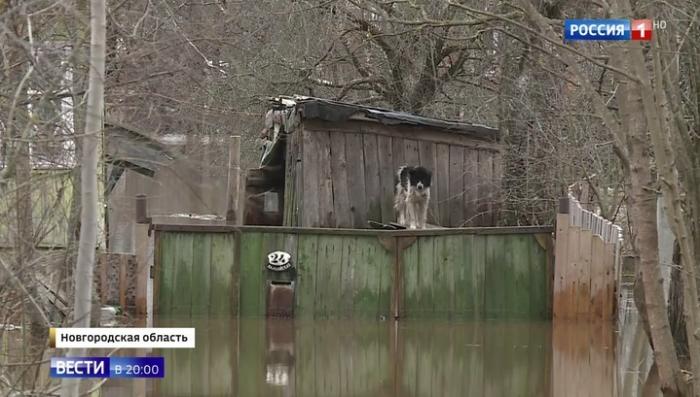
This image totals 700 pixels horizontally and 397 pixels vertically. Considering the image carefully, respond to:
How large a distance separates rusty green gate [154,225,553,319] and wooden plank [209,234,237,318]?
0.04 feet

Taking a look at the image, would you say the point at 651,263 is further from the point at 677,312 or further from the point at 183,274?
the point at 183,274

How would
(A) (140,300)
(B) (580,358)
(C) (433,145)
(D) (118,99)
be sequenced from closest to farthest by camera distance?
1. (D) (118,99)
2. (B) (580,358)
3. (A) (140,300)
4. (C) (433,145)

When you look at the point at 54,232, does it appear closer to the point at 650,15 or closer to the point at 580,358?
the point at 650,15

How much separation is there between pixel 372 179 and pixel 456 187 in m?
1.59

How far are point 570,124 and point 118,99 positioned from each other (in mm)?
11481

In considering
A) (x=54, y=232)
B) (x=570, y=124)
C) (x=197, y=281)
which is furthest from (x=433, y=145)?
(x=54, y=232)

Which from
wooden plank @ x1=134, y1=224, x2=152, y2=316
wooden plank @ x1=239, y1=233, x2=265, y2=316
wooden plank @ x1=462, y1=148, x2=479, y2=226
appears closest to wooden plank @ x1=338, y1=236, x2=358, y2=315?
wooden plank @ x1=239, y1=233, x2=265, y2=316

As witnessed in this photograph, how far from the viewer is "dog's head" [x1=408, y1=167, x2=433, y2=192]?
1675 cm

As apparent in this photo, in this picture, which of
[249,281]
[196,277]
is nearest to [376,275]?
[249,281]

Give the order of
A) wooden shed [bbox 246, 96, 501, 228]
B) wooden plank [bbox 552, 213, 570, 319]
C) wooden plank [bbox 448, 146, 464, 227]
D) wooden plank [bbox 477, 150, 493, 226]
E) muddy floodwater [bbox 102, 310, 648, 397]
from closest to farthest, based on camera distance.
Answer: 1. muddy floodwater [bbox 102, 310, 648, 397]
2. wooden plank [bbox 552, 213, 570, 319]
3. wooden shed [bbox 246, 96, 501, 228]
4. wooden plank [bbox 448, 146, 464, 227]
5. wooden plank [bbox 477, 150, 493, 226]

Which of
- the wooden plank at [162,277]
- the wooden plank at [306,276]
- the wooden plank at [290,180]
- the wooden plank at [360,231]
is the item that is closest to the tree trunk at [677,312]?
the wooden plank at [360,231]

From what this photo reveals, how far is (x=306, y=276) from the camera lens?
49.9 feet

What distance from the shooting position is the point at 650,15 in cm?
710

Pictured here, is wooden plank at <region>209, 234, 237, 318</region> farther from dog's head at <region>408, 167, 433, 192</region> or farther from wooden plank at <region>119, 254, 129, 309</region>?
dog's head at <region>408, 167, 433, 192</region>
